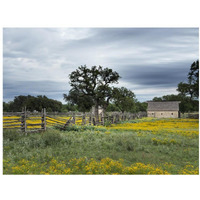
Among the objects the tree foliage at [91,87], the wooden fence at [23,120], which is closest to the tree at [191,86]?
the wooden fence at [23,120]

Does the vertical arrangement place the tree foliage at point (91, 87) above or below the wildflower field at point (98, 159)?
above

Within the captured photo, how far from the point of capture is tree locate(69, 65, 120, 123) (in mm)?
21328

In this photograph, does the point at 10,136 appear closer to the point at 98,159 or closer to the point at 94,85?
the point at 98,159

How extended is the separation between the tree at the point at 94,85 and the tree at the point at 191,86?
34.1ft

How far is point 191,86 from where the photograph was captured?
1109 centimetres

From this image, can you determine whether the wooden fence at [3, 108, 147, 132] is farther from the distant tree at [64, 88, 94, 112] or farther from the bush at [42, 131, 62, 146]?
the bush at [42, 131, 62, 146]

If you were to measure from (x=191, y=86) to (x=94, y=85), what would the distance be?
42.5ft

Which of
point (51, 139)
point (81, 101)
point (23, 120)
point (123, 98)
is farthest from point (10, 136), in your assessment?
point (123, 98)

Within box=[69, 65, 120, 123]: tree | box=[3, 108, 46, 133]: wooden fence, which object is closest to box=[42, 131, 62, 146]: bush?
box=[3, 108, 46, 133]: wooden fence

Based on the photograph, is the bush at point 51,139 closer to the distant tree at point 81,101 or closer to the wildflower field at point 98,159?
the wildflower field at point 98,159

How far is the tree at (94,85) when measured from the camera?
21.3 m
